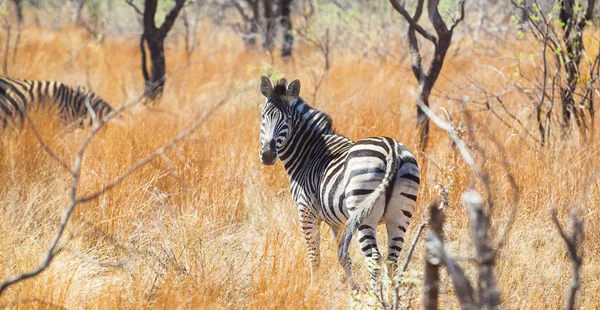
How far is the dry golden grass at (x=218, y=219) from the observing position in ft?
10.5

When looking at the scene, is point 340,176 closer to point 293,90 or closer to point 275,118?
point 275,118

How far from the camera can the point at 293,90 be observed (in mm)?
4012

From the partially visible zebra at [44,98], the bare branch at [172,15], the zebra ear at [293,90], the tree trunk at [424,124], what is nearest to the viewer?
the zebra ear at [293,90]

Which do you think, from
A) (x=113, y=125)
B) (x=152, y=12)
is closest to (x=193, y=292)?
(x=113, y=125)

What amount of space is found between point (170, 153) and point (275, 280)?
2257 millimetres

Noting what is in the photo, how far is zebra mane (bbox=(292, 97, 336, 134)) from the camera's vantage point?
4059 millimetres

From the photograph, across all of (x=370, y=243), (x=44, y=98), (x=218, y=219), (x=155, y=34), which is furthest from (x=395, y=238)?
(x=155, y=34)

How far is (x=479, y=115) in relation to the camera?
7039 mm

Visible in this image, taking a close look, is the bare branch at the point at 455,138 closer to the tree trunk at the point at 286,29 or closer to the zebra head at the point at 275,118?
the zebra head at the point at 275,118

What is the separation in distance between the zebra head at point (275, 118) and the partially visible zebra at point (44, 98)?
313cm

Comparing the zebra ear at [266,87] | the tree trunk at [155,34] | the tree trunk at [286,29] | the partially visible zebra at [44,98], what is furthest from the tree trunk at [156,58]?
the zebra ear at [266,87]

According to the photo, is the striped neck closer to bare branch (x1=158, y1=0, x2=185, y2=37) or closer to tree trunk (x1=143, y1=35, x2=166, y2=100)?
bare branch (x1=158, y1=0, x2=185, y2=37)

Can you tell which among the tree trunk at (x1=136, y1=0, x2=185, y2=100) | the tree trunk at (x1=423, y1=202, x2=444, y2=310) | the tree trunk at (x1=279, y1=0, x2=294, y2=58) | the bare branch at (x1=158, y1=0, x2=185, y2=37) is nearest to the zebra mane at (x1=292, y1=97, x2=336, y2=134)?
the tree trunk at (x1=423, y1=202, x2=444, y2=310)

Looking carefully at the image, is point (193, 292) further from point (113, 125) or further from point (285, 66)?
point (285, 66)
